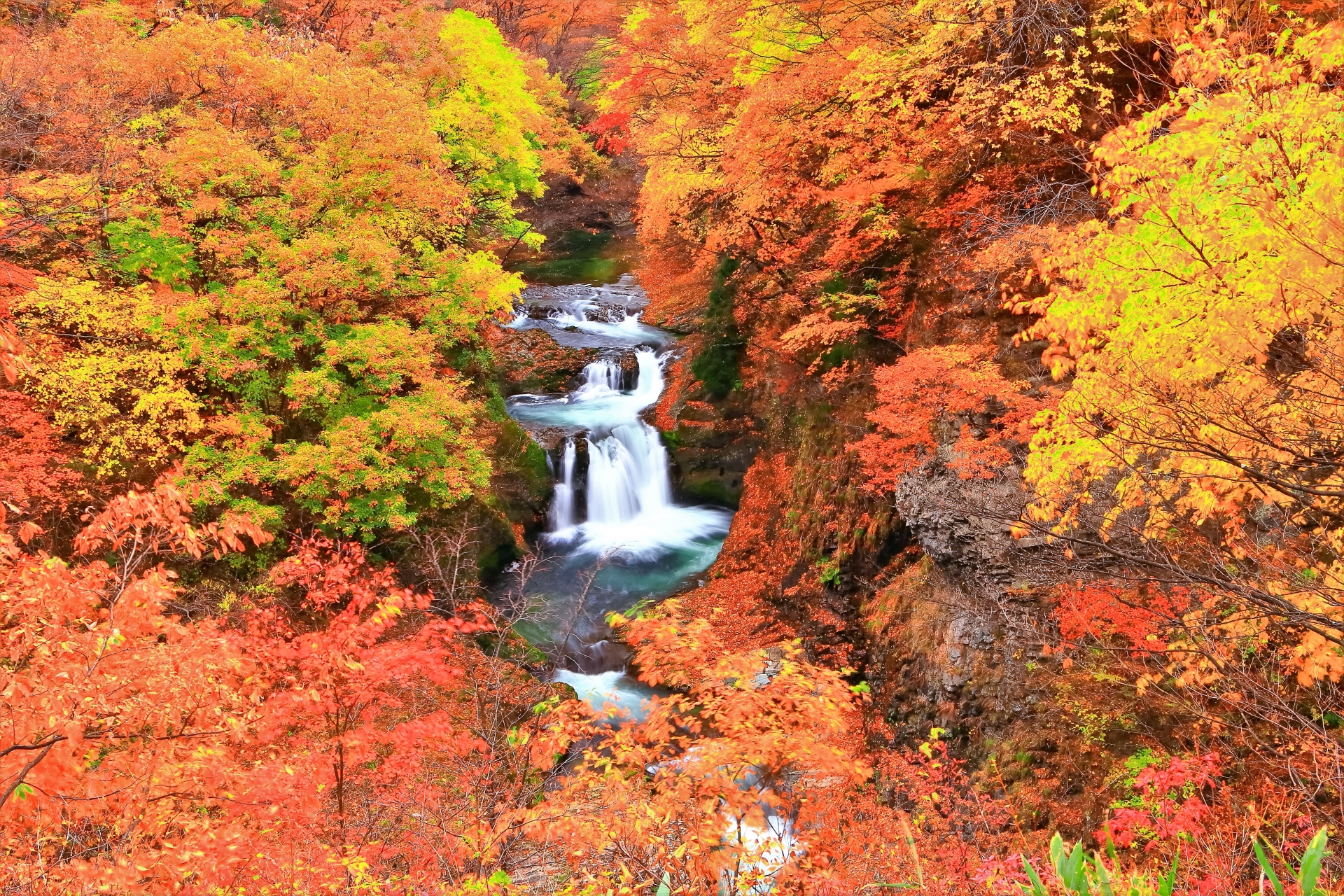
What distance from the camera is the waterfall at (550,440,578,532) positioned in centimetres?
1905

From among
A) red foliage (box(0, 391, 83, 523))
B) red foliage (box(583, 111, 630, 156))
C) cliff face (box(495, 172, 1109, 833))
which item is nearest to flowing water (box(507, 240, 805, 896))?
cliff face (box(495, 172, 1109, 833))

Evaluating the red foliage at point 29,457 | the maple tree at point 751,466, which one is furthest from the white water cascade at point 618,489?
the red foliage at point 29,457

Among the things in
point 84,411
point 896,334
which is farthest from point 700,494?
point 84,411

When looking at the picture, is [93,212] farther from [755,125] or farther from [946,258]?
[946,258]

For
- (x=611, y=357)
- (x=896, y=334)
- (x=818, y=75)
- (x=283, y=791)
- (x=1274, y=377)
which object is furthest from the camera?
(x=611, y=357)

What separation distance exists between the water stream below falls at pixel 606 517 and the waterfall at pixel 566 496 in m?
0.03

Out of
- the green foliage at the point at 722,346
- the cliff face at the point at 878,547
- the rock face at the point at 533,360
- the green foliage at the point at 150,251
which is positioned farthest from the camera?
the rock face at the point at 533,360

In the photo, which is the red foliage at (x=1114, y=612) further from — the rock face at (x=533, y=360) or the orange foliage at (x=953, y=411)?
the rock face at (x=533, y=360)

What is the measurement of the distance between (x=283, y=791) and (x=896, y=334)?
12.1 meters

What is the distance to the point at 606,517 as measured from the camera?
19.6 metres

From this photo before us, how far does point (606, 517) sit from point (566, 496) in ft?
4.09

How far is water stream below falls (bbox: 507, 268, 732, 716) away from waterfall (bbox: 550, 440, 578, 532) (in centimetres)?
3

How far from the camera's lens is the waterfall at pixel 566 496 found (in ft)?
62.5

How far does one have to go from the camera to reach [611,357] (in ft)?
76.3
